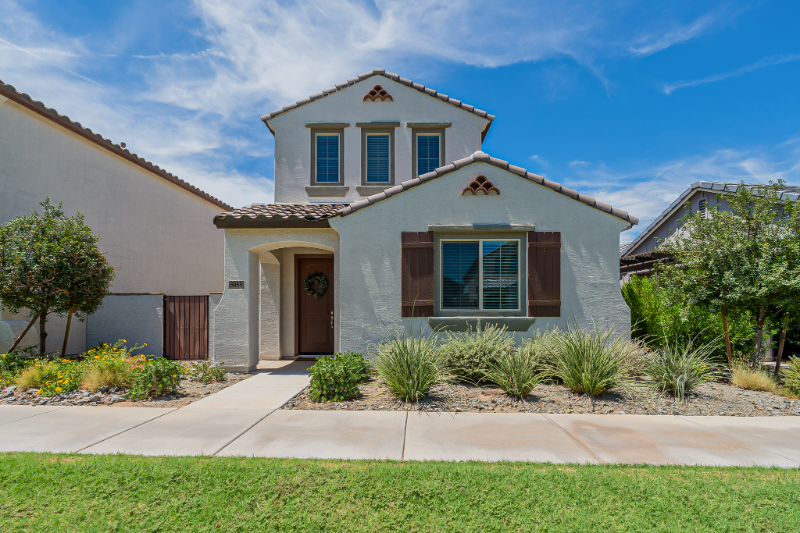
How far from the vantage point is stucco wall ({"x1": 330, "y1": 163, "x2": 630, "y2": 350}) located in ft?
30.1

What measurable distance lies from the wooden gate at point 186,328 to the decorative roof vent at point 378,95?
7029mm

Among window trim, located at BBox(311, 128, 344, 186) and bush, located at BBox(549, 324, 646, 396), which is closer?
bush, located at BBox(549, 324, 646, 396)

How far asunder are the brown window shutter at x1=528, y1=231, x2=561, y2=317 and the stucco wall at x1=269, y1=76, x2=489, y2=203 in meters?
4.02

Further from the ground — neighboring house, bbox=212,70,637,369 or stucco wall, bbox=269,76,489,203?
stucco wall, bbox=269,76,489,203

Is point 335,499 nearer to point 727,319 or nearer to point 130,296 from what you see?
point 727,319

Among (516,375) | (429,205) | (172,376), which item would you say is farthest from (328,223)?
(516,375)

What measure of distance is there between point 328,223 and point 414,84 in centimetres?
530

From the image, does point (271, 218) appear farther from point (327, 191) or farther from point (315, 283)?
point (327, 191)

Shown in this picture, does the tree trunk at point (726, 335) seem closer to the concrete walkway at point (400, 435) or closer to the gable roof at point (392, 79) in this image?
the concrete walkway at point (400, 435)

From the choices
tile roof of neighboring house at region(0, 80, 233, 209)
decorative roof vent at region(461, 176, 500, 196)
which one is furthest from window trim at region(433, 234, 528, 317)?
tile roof of neighboring house at region(0, 80, 233, 209)

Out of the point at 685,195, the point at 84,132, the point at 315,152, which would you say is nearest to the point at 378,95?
the point at 315,152

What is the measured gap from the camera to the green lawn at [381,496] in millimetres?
3350

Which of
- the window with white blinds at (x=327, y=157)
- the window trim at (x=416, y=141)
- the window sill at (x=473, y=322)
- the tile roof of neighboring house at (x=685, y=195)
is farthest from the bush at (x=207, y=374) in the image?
the tile roof of neighboring house at (x=685, y=195)

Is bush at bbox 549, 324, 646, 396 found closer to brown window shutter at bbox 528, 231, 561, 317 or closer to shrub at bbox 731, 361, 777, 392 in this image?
brown window shutter at bbox 528, 231, 561, 317
